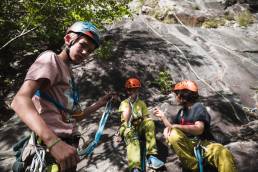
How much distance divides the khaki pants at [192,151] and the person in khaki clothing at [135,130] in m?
0.67

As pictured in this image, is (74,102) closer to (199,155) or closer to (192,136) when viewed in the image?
(199,155)

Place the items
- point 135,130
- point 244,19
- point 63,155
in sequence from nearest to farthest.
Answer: point 63,155, point 135,130, point 244,19

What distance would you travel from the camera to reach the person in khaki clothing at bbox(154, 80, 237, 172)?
5.23 m

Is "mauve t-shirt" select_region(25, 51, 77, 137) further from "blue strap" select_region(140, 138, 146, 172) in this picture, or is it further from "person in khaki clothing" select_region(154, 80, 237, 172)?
"blue strap" select_region(140, 138, 146, 172)

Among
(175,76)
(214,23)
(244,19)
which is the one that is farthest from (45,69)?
(244,19)

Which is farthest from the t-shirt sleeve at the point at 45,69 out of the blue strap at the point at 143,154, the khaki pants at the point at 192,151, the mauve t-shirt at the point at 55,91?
the blue strap at the point at 143,154

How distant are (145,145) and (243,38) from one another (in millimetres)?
8974

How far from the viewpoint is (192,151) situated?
545 cm

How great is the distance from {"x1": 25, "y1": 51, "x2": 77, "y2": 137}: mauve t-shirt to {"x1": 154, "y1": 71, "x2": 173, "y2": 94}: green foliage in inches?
260

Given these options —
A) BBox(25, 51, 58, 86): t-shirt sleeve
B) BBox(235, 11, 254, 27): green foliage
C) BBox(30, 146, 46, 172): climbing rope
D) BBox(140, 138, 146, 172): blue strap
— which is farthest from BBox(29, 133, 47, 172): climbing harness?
BBox(235, 11, 254, 27): green foliage

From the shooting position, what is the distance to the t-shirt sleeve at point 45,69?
2289mm

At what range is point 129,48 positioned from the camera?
11.2 metres

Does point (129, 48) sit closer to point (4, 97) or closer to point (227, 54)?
point (227, 54)

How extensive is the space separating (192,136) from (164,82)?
3945 mm
